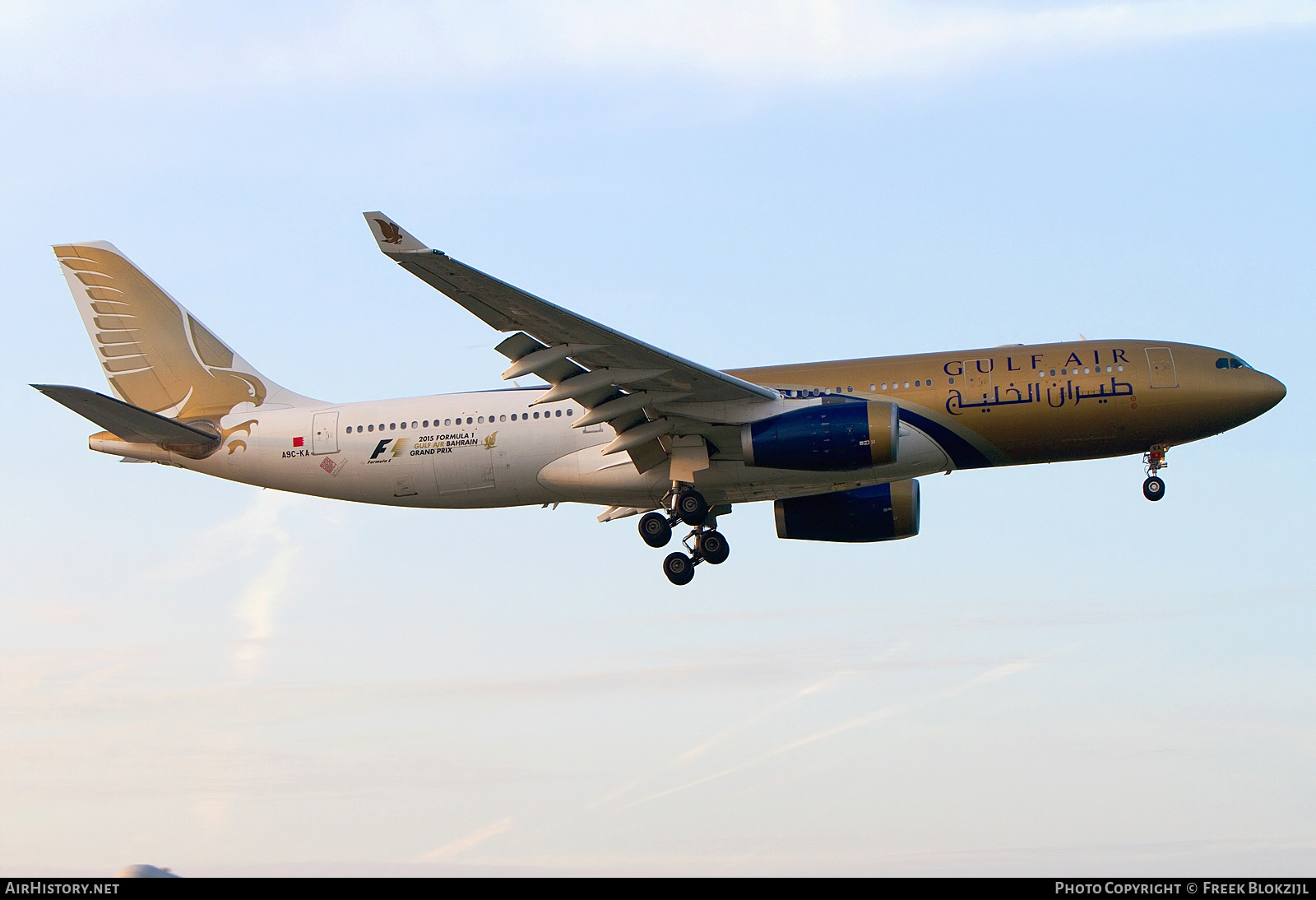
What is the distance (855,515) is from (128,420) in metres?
17.3

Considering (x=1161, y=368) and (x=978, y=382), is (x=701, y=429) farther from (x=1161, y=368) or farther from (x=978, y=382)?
(x=1161, y=368)

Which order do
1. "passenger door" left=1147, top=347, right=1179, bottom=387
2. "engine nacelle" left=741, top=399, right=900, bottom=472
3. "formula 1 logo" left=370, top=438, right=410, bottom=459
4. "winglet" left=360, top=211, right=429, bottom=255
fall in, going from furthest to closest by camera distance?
"formula 1 logo" left=370, top=438, right=410, bottom=459 < "passenger door" left=1147, top=347, right=1179, bottom=387 < "engine nacelle" left=741, top=399, right=900, bottom=472 < "winglet" left=360, top=211, right=429, bottom=255

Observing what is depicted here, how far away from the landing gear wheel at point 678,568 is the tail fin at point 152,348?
10.2 meters

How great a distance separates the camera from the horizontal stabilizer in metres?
30.2

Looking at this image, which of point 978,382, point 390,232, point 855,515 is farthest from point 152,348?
point 978,382

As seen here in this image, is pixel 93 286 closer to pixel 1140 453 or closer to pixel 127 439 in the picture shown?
pixel 127 439

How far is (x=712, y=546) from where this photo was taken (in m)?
32.8

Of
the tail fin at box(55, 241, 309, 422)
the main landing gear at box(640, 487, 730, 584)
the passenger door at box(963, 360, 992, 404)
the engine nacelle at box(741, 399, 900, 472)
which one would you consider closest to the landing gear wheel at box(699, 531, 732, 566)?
the main landing gear at box(640, 487, 730, 584)

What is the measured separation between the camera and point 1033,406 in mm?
29844

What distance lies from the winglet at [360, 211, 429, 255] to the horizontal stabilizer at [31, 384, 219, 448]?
9.32m

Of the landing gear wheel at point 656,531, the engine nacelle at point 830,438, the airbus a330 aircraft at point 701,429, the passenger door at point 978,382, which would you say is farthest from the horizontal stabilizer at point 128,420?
the passenger door at point 978,382

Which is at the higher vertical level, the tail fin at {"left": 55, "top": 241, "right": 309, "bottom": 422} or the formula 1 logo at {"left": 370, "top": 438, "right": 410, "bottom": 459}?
the tail fin at {"left": 55, "top": 241, "right": 309, "bottom": 422}

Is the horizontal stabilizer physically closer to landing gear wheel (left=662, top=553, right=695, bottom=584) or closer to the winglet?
the winglet
